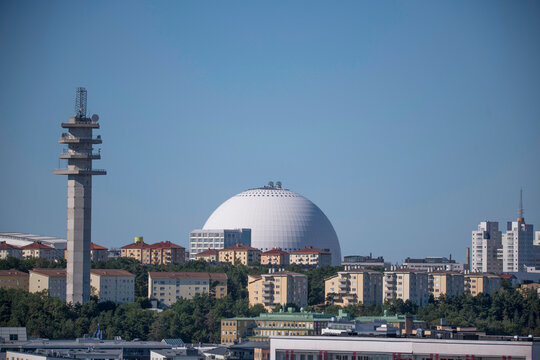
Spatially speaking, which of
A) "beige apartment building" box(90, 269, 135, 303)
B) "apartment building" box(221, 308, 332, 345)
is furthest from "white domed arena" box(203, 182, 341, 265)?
"apartment building" box(221, 308, 332, 345)

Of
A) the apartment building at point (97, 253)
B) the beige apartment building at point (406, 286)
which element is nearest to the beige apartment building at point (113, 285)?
the beige apartment building at point (406, 286)

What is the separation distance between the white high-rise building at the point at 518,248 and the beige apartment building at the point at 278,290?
62.7m

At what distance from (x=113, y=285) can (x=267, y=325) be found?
1912 cm

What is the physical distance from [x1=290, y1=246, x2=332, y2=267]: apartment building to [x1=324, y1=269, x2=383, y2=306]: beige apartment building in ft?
75.0

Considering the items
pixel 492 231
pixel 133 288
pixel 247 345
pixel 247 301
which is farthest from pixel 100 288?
pixel 492 231

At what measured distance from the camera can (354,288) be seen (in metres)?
104

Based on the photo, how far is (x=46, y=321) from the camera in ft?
263

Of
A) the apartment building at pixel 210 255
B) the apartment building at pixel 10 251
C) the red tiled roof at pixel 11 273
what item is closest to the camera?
the red tiled roof at pixel 11 273

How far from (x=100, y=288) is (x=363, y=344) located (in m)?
64.0

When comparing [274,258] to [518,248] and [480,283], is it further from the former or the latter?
[518,248]

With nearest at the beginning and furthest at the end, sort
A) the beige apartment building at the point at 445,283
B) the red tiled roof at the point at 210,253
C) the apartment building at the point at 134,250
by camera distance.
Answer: the beige apartment building at the point at 445,283, the apartment building at the point at 134,250, the red tiled roof at the point at 210,253

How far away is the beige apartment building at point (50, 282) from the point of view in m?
91.4

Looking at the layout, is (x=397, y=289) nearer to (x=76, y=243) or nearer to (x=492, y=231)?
(x=76, y=243)

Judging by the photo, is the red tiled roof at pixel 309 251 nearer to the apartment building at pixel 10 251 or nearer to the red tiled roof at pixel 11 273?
the apartment building at pixel 10 251
